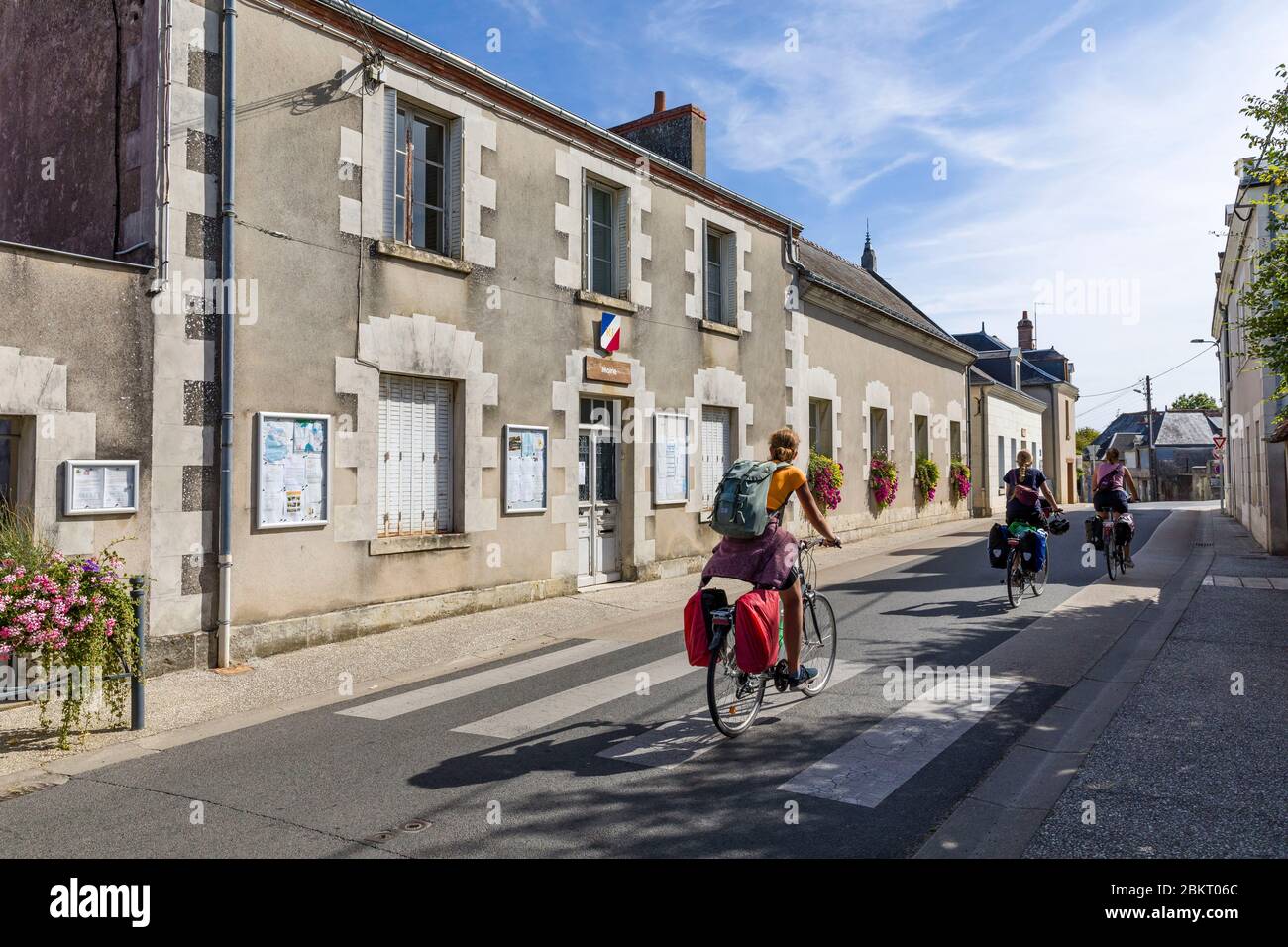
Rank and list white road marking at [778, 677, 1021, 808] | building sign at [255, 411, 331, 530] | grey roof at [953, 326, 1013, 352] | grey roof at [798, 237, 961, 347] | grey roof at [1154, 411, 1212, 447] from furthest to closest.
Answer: grey roof at [1154, 411, 1212, 447] < grey roof at [953, 326, 1013, 352] < grey roof at [798, 237, 961, 347] < building sign at [255, 411, 331, 530] < white road marking at [778, 677, 1021, 808]

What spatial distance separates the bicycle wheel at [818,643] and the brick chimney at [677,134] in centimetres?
1012

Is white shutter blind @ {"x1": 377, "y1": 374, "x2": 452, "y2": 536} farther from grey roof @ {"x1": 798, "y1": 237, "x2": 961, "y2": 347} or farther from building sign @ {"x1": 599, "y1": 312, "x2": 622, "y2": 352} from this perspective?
grey roof @ {"x1": 798, "y1": 237, "x2": 961, "y2": 347}

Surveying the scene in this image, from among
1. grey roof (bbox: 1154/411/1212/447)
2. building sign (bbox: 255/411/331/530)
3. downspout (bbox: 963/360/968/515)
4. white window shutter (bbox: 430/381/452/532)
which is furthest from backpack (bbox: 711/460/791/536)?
grey roof (bbox: 1154/411/1212/447)

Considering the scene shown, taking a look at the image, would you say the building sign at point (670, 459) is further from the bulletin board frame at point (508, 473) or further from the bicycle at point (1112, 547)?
the bicycle at point (1112, 547)

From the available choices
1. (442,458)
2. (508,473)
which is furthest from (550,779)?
(508,473)

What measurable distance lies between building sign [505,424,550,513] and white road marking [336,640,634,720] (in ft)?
7.69

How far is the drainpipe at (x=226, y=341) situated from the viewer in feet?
23.9

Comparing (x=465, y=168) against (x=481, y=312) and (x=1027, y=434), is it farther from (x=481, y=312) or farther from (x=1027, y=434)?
(x=1027, y=434)

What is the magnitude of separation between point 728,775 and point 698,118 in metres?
12.6

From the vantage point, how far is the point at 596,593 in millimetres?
11031

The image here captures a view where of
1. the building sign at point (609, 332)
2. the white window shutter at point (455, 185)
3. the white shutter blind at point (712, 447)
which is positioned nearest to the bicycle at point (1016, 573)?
the white shutter blind at point (712, 447)

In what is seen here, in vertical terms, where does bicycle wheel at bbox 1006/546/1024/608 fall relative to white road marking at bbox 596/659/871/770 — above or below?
above

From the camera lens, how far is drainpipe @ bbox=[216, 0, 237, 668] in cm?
729
